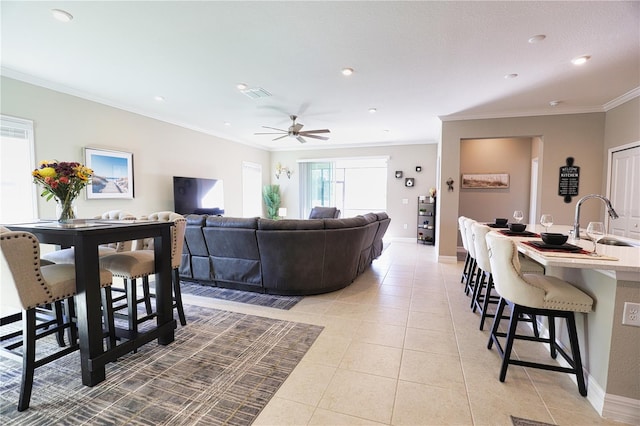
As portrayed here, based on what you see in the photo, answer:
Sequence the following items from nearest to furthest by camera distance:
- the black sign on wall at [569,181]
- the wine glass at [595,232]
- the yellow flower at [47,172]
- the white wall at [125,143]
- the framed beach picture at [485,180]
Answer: the wine glass at [595,232] → the yellow flower at [47,172] → the white wall at [125,143] → the black sign on wall at [569,181] → the framed beach picture at [485,180]

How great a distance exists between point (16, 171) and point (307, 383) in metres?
4.09

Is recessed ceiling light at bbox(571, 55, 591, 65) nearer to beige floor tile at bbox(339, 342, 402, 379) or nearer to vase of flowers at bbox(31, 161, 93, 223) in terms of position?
beige floor tile at bbox(339, 342, 402, 379)

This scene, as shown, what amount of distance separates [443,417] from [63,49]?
14.7ft

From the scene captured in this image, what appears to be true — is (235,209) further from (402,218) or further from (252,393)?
(252,393)

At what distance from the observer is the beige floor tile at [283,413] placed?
1.57 meters

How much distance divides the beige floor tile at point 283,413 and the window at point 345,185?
23.8ft

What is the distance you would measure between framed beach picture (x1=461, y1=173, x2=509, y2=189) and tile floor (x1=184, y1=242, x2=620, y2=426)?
3.96 meters

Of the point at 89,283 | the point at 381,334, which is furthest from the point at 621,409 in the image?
the point at 89,283

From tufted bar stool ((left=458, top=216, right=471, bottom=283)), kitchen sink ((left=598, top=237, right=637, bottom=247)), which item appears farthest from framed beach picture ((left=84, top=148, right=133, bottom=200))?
kitchen sink ((left=598, top=237, right=637, bottom=247))

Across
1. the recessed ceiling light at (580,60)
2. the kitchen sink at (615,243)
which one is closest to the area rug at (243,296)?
the kitchen sink at (615,243)

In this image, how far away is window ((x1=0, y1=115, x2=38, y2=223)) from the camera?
3.20 m

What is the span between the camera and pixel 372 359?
7.13ft

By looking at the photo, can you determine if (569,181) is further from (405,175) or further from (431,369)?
(431,369)

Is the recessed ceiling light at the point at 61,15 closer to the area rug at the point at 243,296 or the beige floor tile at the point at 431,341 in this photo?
the area rug at the point at 243,296
